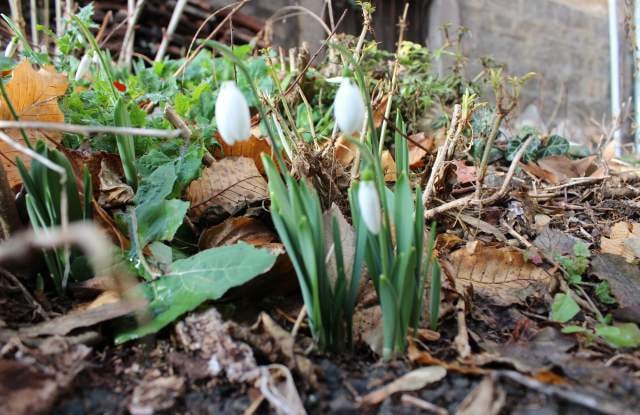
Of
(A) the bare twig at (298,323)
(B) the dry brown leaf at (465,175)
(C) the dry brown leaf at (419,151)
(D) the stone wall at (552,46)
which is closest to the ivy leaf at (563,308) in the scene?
(A) the bare twig at (298,323)

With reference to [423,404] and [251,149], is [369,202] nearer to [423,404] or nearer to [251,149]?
[423,404]

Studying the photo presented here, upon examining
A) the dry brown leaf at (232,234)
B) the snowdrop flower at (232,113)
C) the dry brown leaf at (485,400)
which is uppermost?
the snowdrop flower at (232,113)

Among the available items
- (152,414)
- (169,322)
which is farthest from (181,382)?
(169,322)

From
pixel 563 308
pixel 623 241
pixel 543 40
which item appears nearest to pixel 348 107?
pixel 563 308

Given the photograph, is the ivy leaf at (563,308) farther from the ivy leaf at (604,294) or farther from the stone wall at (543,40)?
the stone wall at (543,40)

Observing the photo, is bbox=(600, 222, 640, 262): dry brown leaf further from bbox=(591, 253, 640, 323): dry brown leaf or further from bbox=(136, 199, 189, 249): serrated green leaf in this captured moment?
bbox=(136, 199, 189, 249): serrated green leaf

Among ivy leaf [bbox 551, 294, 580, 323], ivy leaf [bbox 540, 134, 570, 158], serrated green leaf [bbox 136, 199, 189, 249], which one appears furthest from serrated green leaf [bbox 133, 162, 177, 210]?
ivy leaf [bbox 540, 134, 570, 158]
